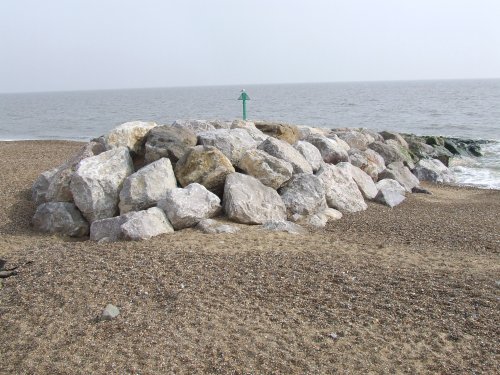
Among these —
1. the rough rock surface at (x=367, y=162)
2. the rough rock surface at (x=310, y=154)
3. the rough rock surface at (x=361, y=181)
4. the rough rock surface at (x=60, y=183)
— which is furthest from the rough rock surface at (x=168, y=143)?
the rough rock surface at (x=367, y=162)

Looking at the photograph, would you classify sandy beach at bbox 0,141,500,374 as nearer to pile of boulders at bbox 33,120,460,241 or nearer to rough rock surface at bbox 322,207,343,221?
pile of boulders at bbox 33,120,460,241

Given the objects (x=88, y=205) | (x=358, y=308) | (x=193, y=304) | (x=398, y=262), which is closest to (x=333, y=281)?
(x=358, y=308)

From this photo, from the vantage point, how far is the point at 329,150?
1244 cm

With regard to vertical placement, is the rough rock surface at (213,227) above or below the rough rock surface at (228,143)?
below

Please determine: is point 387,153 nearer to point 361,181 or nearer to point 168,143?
point 361,181

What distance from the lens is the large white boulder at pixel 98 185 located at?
341 inches

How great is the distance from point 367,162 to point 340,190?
3041mm

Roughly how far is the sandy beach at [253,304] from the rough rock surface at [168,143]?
6.79ft

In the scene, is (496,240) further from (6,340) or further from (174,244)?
(6,340)

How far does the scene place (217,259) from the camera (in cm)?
678

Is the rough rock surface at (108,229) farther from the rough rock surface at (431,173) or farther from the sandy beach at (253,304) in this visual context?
the rough rock surface at (431,173)

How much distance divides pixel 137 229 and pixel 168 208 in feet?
2.57

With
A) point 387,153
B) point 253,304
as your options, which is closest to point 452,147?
point 387,153

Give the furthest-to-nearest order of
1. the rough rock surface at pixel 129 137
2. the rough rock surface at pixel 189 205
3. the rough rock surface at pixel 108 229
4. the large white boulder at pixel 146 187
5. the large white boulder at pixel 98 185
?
the rough rock surface at pixel 129 137 < the large white boulder at pixel 98 185 < the large white boulder at pixel 146 187 < the rough rock surface at pixel 189 205 < the rough rock surface at pixel 108 229
